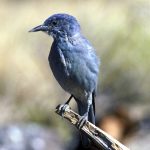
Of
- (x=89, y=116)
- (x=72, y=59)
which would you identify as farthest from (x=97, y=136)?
(x=72, y=59)

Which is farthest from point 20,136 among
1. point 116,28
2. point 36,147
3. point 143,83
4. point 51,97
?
point 116,28

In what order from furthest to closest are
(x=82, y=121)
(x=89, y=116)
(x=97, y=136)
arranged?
1. (x=89, y=116)
2. (x=82, y=121)
3. (x=97, y=136)

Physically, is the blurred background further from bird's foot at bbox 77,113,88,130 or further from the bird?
bird's foot at bbox 77,113,88,130

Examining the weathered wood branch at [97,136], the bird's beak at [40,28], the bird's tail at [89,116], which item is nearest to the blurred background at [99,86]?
the bird's tail at [89,116]

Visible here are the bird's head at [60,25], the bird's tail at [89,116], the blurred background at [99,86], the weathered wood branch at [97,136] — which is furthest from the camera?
the blurred background at [99,86]

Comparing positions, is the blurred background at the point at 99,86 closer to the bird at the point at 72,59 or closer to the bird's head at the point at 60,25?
the bird at the point at 72,59

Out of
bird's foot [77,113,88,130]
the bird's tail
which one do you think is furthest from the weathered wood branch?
the bird's tail

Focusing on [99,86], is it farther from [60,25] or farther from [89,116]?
[60,25]
